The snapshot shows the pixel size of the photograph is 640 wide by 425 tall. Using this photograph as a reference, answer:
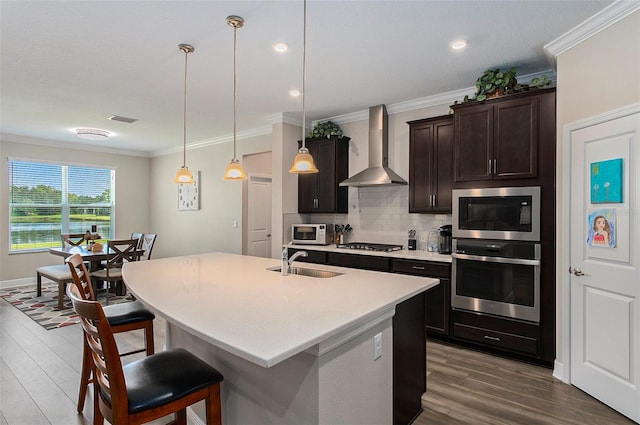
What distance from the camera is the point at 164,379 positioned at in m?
1.52

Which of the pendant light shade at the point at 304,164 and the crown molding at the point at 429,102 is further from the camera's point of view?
the crown molding at the point at 429,102

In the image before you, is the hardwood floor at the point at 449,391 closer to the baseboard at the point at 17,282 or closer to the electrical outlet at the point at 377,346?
the electrical outlet at the point at 377,346

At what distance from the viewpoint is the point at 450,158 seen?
3932mm

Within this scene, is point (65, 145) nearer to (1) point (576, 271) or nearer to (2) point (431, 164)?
(2) point (431, 164)

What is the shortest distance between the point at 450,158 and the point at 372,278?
2.14 m

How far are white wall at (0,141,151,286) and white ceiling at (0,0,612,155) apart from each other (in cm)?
190

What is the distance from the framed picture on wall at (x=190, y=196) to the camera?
7.12 m

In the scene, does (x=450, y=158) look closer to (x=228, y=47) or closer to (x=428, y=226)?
(x=428, y=226)

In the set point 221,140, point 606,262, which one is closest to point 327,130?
point 221,140

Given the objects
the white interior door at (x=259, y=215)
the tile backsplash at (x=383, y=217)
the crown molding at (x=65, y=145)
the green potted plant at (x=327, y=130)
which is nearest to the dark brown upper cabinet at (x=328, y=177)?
the green potted plant at (x=327, y=130)

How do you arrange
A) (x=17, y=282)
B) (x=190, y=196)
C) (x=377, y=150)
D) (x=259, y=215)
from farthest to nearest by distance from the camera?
1. (x=190, y=196)
2. (x=259, y=215)
3. (x=17, y=282)
4. (x=377, y=150)

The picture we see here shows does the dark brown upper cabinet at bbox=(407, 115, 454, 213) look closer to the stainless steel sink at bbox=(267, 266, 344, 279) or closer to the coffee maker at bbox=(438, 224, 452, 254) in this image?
the coffee maker at bbox=(438, 224, 452, 254)

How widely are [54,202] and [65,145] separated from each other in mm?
1138

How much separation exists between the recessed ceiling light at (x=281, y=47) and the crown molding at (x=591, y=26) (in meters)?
2.15
